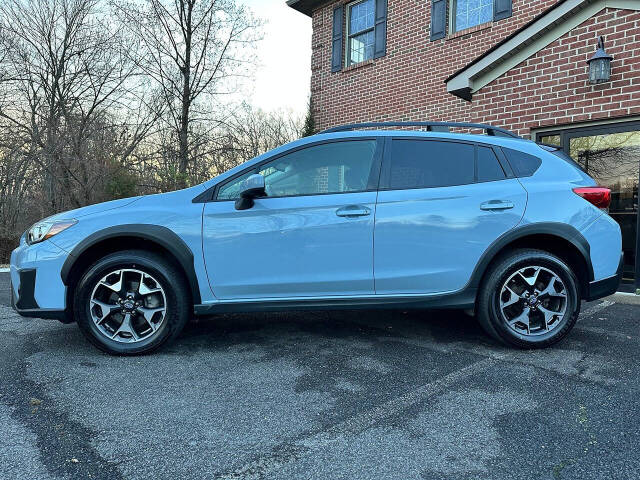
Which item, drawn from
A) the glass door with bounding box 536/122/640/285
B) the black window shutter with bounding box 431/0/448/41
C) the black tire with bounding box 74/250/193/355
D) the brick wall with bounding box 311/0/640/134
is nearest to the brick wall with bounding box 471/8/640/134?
the brick wall with bounding box 311/0/640/134

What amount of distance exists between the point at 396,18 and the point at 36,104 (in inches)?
467

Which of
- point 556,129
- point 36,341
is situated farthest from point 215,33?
point 36,341

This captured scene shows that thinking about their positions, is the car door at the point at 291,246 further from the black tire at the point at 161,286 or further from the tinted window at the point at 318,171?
the black tire at the point at 161,286

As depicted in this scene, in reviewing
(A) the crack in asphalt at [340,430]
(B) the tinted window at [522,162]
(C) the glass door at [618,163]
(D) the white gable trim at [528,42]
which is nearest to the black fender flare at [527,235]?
(B) the tinted window at [522,162]

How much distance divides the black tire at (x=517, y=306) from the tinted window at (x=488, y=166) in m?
0.59

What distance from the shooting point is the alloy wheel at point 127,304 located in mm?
3303

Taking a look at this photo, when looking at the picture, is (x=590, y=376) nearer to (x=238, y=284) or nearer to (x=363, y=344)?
(x=363, y=344)

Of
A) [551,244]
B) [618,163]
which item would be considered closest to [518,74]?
[618,163]

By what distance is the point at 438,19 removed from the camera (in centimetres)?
891

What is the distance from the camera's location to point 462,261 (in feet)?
11.2

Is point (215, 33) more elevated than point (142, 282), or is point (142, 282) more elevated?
point (215, 33)

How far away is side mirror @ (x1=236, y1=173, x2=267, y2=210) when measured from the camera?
324 cm

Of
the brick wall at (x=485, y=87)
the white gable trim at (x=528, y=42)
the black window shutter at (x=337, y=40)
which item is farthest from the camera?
the black window shutter at (x=337, y=40)

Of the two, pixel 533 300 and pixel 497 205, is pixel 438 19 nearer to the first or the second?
pixel 497 205
